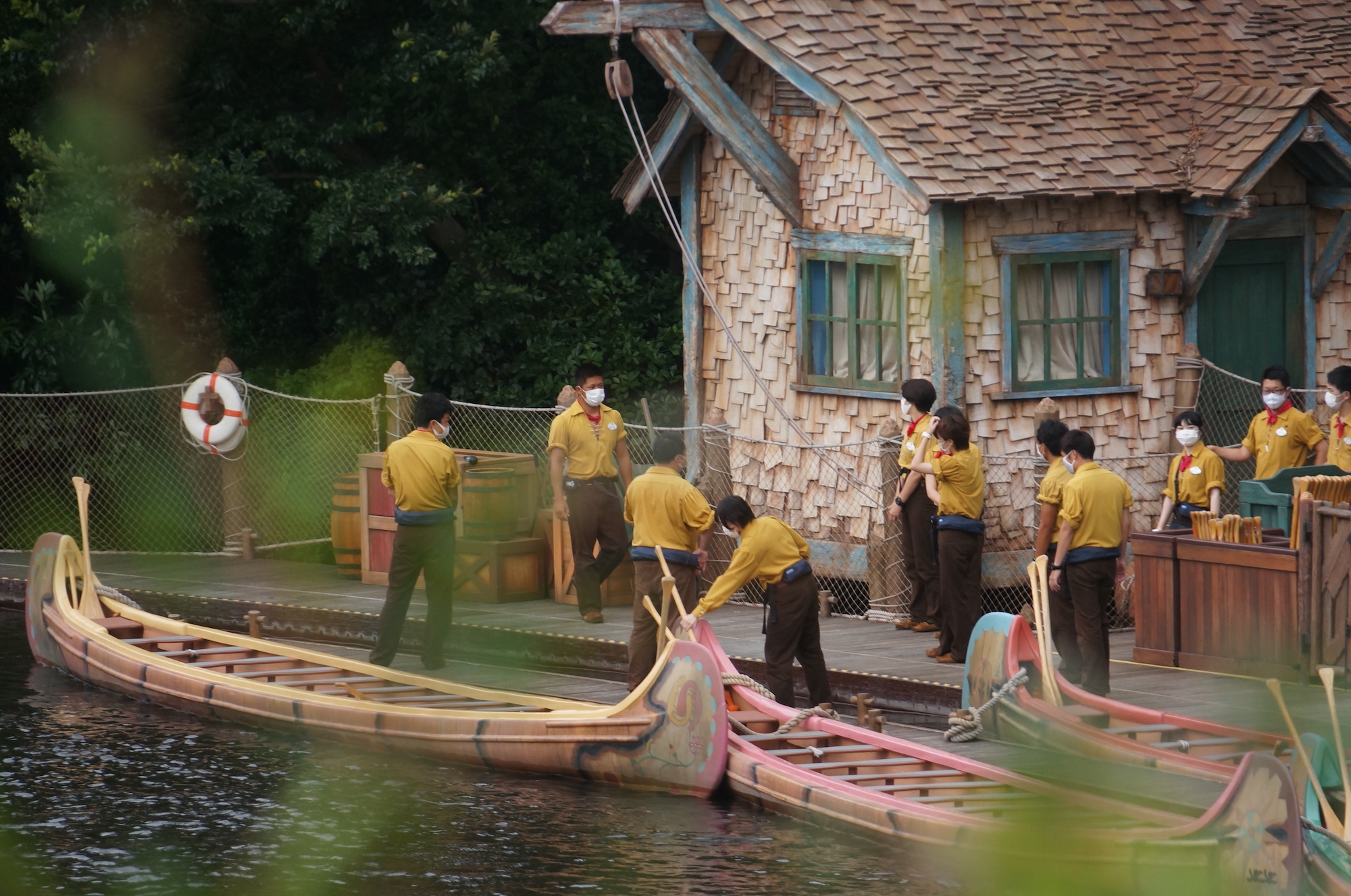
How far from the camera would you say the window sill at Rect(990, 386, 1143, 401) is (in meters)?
14.7

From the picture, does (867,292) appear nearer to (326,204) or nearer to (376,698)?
(376,698)

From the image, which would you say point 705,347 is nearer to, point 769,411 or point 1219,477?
point 769,411

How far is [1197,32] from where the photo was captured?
16422 mm

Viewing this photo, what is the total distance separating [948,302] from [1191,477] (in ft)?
8.50

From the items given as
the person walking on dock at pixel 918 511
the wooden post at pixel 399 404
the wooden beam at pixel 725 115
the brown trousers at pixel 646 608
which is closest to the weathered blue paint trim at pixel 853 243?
the wooden beam at pixel 725 115

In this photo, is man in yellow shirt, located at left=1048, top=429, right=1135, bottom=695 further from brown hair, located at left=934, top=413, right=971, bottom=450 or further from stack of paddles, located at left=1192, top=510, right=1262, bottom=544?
brown hair, located at left=934, top=413, right=971, bottom=450

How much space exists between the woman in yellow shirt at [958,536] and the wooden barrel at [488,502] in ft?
12.8

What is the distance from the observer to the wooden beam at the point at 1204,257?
14.8 metres

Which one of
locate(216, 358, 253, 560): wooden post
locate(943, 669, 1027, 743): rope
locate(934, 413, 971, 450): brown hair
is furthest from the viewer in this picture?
locate(216, 358, 253, 560): wooden post

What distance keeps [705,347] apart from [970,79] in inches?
129

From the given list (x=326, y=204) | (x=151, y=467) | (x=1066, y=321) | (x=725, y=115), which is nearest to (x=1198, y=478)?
(x=1066, y=321)

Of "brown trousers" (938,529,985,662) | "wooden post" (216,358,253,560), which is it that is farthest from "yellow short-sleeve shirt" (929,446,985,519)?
"wooden post" (216,358,253,560)

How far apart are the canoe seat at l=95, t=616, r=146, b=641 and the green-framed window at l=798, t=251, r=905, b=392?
18.6 ft

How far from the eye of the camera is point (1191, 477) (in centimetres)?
1279
